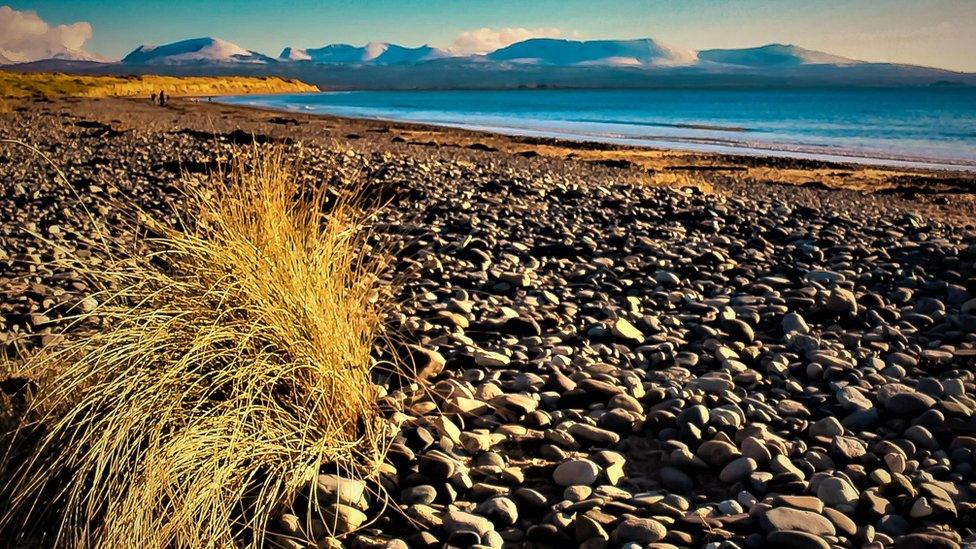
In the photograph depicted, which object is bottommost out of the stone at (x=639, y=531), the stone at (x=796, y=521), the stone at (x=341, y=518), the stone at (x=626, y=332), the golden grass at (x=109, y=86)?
the stone at (x=341, y=518)

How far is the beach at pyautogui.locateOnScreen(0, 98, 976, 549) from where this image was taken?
3197 mm

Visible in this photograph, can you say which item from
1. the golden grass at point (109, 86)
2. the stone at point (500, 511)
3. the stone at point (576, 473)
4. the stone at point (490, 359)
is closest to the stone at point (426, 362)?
the stone at point (490, 359)

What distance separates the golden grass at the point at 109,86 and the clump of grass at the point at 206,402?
48.9 meters

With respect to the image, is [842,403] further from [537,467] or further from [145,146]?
[145,146]

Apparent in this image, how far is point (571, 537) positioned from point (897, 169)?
23.4 metres

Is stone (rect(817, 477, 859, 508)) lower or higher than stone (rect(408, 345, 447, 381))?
lower

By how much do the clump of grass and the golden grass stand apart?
48915 mm

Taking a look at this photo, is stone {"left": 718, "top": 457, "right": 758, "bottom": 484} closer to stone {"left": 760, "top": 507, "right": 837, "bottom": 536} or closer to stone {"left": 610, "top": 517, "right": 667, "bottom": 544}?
stone {"left": 760, "top": 507, "right": 837, "bottom": 536}

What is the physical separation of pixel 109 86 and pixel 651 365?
72212 mm

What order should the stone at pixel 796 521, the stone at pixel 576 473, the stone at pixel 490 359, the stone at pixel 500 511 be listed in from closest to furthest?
the stone at pixel 796 521 < the stone at pixel 500 511 < the stone at pixel 576 473 < the stone at pixel 490 359

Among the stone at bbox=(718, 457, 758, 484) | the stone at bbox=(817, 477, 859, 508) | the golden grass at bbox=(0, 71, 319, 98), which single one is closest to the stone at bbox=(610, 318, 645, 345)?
the stone at bbox=(718, 457, 758, 484)

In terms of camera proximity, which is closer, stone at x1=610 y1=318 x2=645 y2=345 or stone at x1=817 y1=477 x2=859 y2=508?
stone at x1=817 y1=477 x2=859 y2=508

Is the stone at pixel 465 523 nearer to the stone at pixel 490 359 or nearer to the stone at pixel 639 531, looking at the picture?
the stone at pixel 639 531

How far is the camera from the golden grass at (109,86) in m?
53.6
